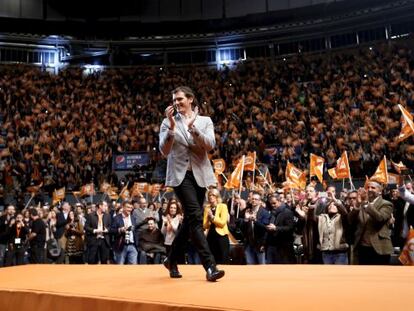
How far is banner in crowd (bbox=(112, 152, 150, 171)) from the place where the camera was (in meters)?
21.3

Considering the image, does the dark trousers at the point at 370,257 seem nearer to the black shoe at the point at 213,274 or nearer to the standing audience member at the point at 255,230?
the standing audience member at the point at 255,230

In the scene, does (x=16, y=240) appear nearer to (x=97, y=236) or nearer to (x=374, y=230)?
(x=97, y=236)

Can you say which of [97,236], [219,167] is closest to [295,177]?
[219,167]

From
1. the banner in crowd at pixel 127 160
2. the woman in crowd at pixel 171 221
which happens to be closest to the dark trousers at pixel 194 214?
the woman in crowd at pixel 171 221

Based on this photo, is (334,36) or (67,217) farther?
(334,36)

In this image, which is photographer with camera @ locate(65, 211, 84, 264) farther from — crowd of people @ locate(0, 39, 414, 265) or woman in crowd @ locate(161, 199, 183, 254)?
woman in crowd @ locate(161, 199, 183, 254)

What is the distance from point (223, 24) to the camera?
2923 cm

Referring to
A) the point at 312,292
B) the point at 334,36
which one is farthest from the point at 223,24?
the point at 312,292

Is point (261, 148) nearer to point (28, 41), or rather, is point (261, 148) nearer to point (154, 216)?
point (154, 216)

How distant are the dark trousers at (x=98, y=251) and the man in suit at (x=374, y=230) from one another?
6.25 m

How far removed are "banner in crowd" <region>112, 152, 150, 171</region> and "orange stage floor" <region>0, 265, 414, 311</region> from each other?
1548 centimetres

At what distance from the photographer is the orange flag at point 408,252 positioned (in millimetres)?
8734

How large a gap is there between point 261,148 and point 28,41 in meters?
17.1

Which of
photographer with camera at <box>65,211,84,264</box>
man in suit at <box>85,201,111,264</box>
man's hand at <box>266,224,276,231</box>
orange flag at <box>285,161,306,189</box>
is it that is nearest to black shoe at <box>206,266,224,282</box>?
man's hand at <box>266,224,276,231</box>
